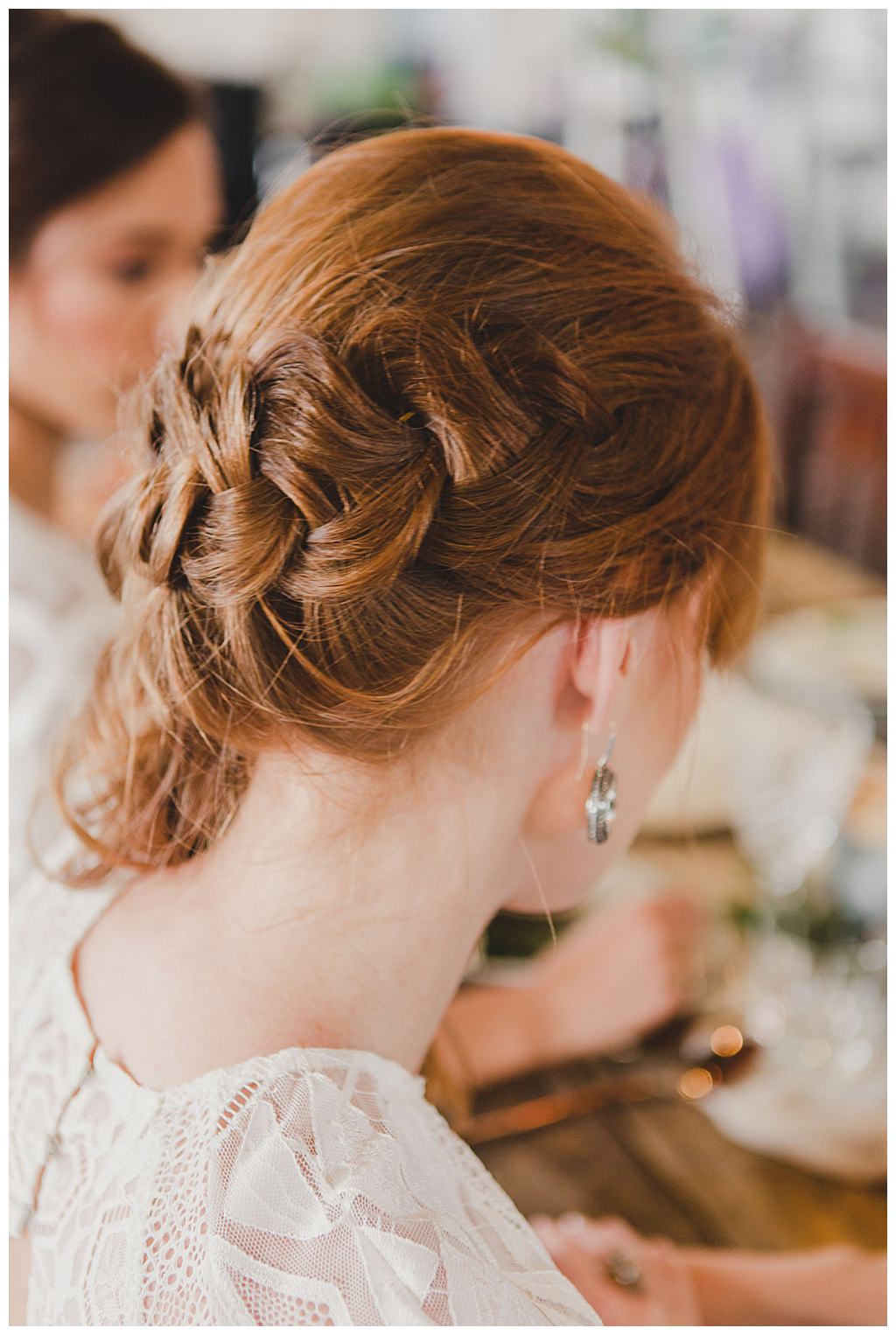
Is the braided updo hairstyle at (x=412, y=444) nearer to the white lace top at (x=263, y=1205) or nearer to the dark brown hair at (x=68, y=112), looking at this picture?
the white lace top at (x=263, y=1205)

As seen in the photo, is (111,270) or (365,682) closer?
(365,682)

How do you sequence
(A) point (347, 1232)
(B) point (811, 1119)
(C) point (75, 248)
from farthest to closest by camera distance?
1. (C) point (75, 248)
2. (B) point (811, 1119)
3. (A) point (347, 1232)

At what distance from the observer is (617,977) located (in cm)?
111

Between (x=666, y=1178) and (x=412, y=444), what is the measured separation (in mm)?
641

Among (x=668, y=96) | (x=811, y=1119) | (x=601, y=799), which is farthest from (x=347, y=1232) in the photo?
(x=668, y=96)

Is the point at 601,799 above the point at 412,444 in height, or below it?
below

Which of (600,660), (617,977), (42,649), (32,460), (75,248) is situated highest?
(75,248)

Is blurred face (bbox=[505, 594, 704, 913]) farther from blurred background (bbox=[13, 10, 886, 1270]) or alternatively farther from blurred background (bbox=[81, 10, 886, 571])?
blurred background (bbox=[81, 10, 886, 571])

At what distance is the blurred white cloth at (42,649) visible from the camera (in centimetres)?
111

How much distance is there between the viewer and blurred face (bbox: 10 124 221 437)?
1.24 metres

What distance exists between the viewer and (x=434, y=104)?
16.4ft

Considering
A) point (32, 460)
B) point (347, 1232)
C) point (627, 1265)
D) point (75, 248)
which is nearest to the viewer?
point (347, 1232)

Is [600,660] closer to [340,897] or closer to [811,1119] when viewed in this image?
[340,897]

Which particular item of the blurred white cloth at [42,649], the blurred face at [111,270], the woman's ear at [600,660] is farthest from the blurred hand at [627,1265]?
the blurred face at [111,270]
